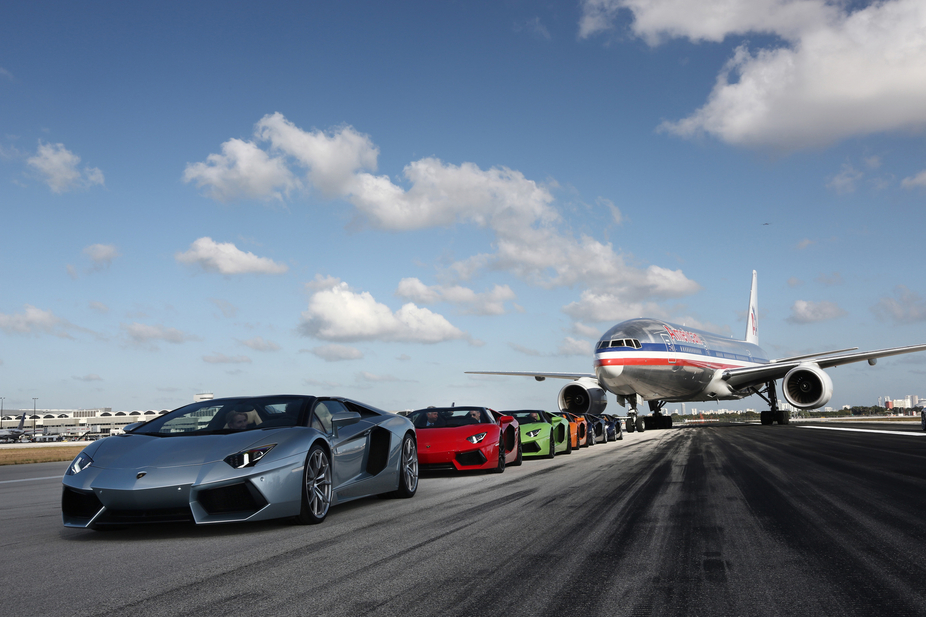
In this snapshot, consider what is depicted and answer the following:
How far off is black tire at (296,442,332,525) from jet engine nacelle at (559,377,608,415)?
29877 mm

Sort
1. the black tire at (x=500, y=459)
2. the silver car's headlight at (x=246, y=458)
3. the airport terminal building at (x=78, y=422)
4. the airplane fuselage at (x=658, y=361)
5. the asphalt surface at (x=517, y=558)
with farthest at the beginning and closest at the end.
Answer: the airport terminal building at (x=78, y=422) < the airplane fuselage at (x=658, y=361) < the black tire at (x=500, y=459) < the silver car's headlight at (x=246, y=458) < the asphalt surface at (x=517, y=558)

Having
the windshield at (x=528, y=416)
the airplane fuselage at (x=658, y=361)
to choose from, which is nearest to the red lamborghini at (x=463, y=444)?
the windshield at (x=528, y=416)

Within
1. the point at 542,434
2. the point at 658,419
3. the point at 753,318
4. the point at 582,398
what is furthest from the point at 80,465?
the point at 753,318

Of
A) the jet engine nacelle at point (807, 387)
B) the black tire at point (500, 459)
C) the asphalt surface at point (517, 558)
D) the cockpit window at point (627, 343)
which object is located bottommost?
the asphalt surface at point (517, 558)

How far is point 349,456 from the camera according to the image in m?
6.98

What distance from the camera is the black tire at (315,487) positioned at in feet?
19.7

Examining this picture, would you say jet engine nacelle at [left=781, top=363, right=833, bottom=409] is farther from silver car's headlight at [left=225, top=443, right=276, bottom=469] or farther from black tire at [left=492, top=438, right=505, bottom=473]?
silver car's headlight at [left=225, top=443, right=276, bottom=469]

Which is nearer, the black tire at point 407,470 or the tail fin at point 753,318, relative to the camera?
the black tire at point 407,470

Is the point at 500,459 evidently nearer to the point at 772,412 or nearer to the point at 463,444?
the point at 463,444

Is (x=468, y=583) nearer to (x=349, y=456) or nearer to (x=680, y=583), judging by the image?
(x=680, y=583)

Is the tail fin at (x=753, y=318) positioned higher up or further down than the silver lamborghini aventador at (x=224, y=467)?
higher up

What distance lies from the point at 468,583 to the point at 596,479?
6264mm

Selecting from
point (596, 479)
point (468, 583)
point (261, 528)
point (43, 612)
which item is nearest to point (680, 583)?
point (468, 583)

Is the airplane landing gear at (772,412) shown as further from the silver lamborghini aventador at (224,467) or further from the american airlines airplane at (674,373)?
the silver lamborghini aventador at (224,467)
